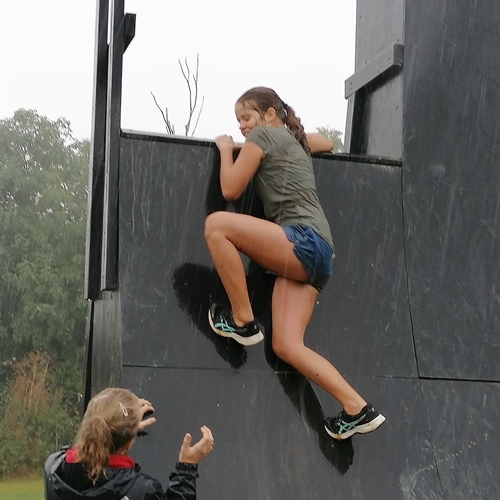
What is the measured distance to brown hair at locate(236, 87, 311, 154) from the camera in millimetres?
3879

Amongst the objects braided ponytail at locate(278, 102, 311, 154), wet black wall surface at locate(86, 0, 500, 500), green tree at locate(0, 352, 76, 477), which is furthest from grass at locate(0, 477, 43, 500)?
braided ponytail at locate(278, 102, 311, 154)

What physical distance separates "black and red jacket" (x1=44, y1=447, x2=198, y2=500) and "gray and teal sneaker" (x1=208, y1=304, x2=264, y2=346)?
119 cm

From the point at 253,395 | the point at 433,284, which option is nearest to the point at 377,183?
the point at 433,284

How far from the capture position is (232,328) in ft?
11.9

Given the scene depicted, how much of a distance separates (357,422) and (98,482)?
4.79 ft

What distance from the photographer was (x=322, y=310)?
13.1 feet

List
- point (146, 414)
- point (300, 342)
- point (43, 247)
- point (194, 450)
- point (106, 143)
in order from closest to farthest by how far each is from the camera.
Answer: point (194, 450) → point (146, 414) → point (300, 342) → point (106, 143) → point (43, 247)

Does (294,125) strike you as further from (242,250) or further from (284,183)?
(242,250)

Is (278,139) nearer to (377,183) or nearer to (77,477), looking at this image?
(377,183)

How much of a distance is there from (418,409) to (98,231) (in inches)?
73.8

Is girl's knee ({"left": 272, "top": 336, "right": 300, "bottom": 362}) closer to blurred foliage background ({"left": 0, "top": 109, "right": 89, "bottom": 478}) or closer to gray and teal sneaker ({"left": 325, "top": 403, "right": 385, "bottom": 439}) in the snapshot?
gray and teal sneaker ({"left": 325, "top": 403, "right": 385, "bottom": 439})

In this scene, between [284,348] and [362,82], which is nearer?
[284,348]

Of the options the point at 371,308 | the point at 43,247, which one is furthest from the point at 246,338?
the point at 43,247

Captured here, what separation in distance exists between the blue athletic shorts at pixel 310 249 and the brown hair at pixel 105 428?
4.44 ft
